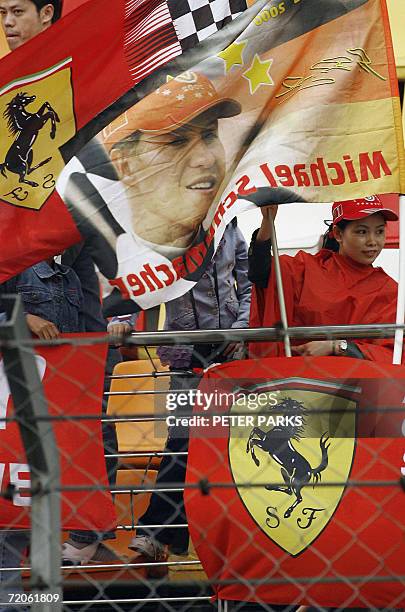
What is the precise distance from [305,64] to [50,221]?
137cm

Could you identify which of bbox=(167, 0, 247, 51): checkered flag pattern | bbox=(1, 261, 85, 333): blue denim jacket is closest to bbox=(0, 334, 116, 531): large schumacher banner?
bbox=(1, 261, 85, 333): blue denim jacket

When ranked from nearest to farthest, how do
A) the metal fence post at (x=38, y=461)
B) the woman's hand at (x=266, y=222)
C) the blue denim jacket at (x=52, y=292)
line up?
the metal fence post at (x=38, y=461) → the woman's hand at (x=266, y=222) → the blue denim jacket at (x=52, y=292)

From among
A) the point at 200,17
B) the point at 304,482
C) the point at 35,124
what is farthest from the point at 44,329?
the point at 200,17

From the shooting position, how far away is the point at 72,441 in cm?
580

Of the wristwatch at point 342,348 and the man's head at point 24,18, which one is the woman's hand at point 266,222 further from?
the man's head at point 24,18

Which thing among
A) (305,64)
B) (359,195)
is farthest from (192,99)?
(359,195)

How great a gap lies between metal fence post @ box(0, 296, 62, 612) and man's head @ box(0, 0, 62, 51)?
310 centimetres

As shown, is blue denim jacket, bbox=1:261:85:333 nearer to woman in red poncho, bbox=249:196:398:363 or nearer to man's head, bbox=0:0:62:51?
woman in red poncho, bbox=249:196:398:363

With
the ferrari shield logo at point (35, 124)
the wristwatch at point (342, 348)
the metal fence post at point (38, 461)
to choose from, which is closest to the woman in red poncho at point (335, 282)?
the wristwatch at point (342, 348)

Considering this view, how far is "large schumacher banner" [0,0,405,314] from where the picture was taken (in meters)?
5.58

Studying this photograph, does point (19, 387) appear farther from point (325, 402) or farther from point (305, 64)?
point (305, 64)

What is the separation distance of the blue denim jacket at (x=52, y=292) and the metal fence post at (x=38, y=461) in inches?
94.1

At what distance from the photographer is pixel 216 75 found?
5.78m

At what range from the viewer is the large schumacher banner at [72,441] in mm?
5691
